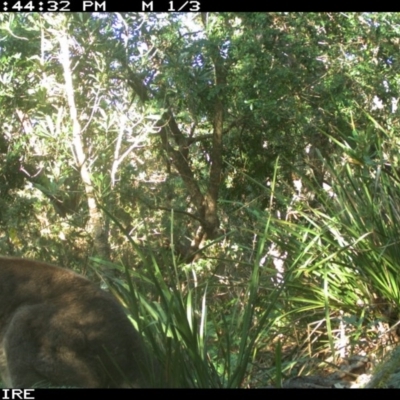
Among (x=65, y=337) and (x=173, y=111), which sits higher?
(x=173, y=111)

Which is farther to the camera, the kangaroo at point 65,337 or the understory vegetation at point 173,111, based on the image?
the understory vegetation at point 173,111

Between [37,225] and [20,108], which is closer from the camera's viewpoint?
[20,108]

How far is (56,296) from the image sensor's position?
5.15 meters

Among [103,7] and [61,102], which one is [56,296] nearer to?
[103,7]

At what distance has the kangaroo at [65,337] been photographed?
4.71 metres

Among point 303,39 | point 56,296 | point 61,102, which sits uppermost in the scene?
point 303,39

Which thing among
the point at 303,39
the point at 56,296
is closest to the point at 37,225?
the point at 303,39

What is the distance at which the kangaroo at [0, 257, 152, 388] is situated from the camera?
4.71 meters

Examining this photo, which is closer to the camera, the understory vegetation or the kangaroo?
the kangaroo

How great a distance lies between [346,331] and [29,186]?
962 centimetres

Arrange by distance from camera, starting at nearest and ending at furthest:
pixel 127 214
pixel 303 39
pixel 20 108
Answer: pixel 303 39 < pixel 20 108 < pixel 127 214

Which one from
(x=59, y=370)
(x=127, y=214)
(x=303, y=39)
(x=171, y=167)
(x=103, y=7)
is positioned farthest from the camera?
(x=171, y=167)

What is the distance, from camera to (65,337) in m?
4.89

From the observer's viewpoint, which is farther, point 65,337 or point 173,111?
point 173,111
